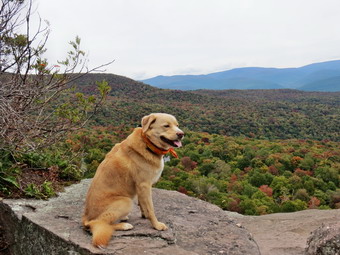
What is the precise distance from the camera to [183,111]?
4500 cm

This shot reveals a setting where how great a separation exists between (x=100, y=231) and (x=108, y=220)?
0.61 feet

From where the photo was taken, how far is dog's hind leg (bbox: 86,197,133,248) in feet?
13.3

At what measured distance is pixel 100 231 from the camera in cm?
411

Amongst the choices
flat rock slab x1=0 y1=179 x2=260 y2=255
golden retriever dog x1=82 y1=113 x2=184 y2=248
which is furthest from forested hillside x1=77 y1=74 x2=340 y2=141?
golden retriever dog x1=82 y1=113 x2=184 y2=248

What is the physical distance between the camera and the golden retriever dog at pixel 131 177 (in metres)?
4.28

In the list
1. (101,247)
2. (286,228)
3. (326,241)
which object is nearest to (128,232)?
(101,247)

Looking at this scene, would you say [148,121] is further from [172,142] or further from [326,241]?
[326,241]

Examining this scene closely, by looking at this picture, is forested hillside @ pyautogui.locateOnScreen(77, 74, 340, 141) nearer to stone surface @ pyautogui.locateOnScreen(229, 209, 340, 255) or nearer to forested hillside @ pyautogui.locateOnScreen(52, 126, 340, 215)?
forested hillside @ pyautogui.locateOnScreen(52, 126, 340, 215)

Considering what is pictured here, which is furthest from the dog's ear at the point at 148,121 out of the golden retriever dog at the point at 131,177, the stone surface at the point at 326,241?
the stone surface at the point at 326,241

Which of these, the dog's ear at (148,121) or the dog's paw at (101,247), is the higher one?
the dog's ear at (148,121)

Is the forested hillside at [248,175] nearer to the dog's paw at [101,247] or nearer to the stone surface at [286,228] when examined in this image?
the stone surface at [286,228]

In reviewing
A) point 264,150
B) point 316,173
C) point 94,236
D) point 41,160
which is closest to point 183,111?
point 264,150

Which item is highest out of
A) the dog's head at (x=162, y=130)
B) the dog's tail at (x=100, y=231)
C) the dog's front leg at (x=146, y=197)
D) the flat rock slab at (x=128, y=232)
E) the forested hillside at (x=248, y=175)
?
the dog's head at (x=162, y=130)

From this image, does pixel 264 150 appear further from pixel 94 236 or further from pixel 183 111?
pixel 183 111
